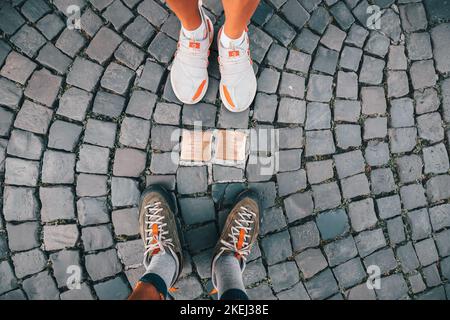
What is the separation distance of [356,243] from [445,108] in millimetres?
1411

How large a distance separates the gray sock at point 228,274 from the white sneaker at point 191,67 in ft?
4.27

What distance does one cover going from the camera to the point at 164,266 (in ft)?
8.85

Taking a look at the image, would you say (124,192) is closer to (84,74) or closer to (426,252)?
(84,74)

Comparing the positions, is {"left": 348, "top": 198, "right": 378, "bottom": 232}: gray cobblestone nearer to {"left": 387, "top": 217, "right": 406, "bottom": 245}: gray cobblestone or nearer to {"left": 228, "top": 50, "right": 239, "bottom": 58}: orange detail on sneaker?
{"left": 387, "top": 217, "right": 406, "bottom": 245}: gray cobblestone

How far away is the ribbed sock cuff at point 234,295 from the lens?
2342 mm

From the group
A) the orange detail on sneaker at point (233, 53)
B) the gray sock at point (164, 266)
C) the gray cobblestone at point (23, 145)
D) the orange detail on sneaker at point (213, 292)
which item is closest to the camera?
the gray sock at point (164, 266)

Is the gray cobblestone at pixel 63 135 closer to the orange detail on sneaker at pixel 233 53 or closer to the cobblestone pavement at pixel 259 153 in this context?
the cobblestone pavement at pixel 259 153

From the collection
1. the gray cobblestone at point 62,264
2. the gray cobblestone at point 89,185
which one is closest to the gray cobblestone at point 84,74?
the gray cobblestone at point 89,185

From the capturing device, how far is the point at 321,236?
3186mm

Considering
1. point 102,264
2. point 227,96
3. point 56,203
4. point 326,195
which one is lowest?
point 102,264

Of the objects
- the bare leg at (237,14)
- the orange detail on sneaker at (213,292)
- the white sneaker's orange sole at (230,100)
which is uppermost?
the bare leg at (237,14)

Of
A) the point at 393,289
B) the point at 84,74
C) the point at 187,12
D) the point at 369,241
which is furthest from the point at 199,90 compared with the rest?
the point at 393,289

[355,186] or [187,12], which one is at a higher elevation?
[187,12]

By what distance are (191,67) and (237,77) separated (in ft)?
1.23
